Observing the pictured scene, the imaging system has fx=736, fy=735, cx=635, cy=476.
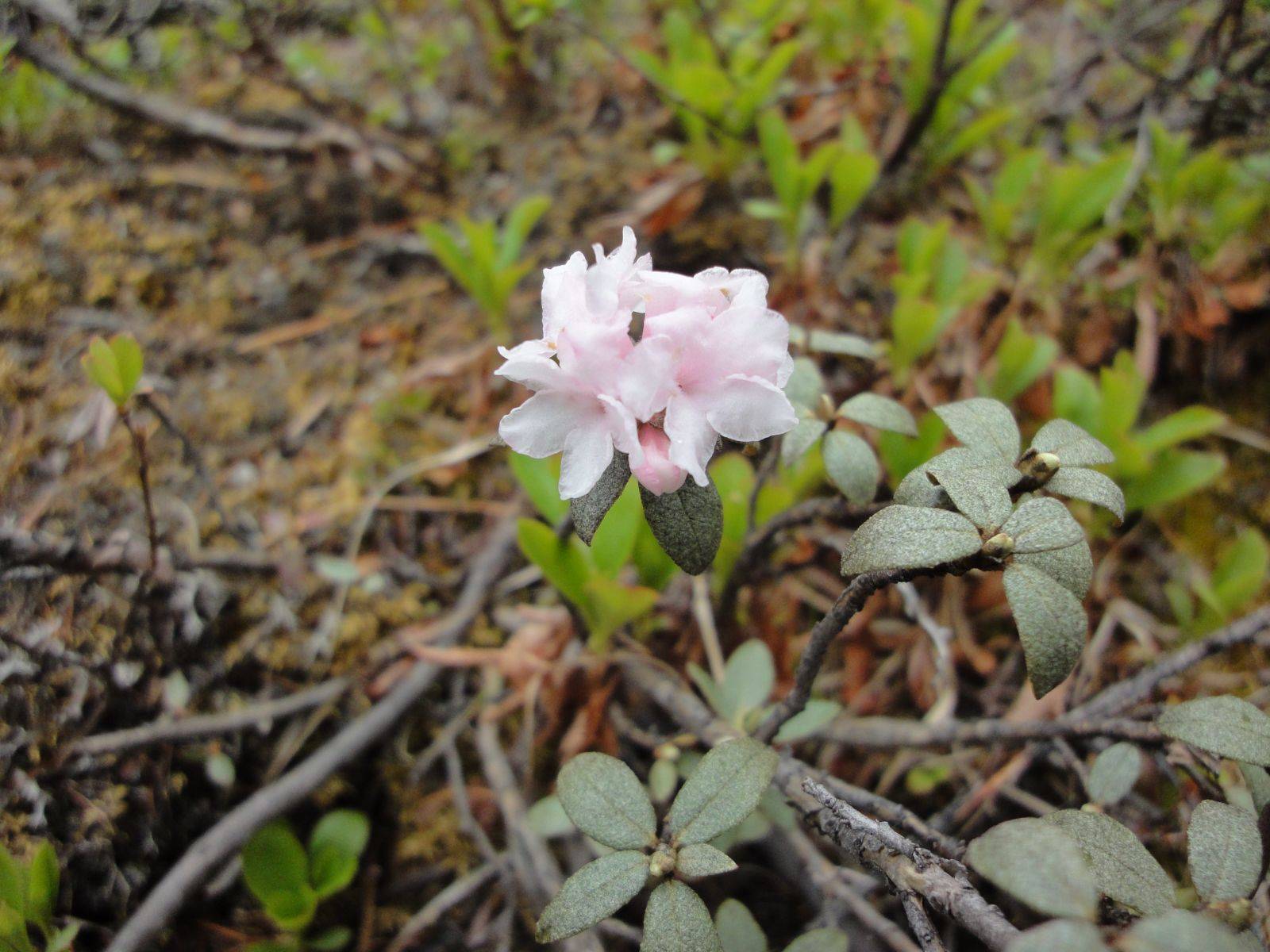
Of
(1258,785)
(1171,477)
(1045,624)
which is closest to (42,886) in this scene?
(1045,624)

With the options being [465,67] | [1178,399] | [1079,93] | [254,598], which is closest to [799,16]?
[1079,93]

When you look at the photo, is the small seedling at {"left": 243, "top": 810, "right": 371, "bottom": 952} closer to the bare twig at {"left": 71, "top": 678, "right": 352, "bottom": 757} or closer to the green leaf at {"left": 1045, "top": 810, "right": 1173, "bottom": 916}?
the bare twig at {"left": 71, "top": 678, "right": 352, "bottom": 757}

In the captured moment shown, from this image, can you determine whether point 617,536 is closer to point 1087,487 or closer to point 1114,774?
point 1087,487

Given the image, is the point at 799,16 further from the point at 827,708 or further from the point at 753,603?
the point at 827,708

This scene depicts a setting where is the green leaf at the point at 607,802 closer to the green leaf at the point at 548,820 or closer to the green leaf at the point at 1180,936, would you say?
the green leaf at the point at 548,820

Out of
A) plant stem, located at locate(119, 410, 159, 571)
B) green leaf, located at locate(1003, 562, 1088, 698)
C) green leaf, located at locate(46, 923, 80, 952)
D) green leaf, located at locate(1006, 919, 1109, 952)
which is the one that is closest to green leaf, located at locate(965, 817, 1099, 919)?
green leaf, located at locate(1006, 919, 1109, 952)
